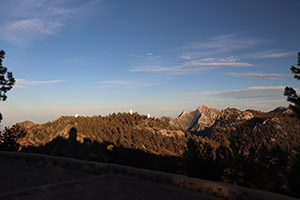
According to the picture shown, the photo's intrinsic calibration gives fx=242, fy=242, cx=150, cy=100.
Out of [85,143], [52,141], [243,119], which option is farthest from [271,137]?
[52,141]

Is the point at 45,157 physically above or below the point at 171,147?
above

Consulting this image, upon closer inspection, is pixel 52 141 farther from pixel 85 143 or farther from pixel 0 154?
pixel 0 154

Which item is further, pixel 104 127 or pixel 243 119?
pixel 243 119

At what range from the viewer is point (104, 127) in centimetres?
12131

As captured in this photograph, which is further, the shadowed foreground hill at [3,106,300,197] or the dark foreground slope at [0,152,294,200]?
the shadowed foreground hill at [3,106,300,197]

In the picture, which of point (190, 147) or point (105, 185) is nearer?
point (105, 185)

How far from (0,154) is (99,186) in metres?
10.4

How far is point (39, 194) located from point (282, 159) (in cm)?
1013

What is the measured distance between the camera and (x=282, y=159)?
1109cm

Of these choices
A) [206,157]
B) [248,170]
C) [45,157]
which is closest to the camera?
[248,170]

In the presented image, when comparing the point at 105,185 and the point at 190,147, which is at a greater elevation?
the point at 190,147

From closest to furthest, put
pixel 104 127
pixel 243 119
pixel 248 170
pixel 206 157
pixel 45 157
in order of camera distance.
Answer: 1. pixel 248 170
2. pixel 206 157
3. pixel 45 157
4. pixel 104 127
5. pixel 243 119

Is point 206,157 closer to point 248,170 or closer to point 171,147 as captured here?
point 248,170

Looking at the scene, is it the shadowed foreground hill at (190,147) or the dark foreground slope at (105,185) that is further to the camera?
the shadowed foreground hill at (190,147)
